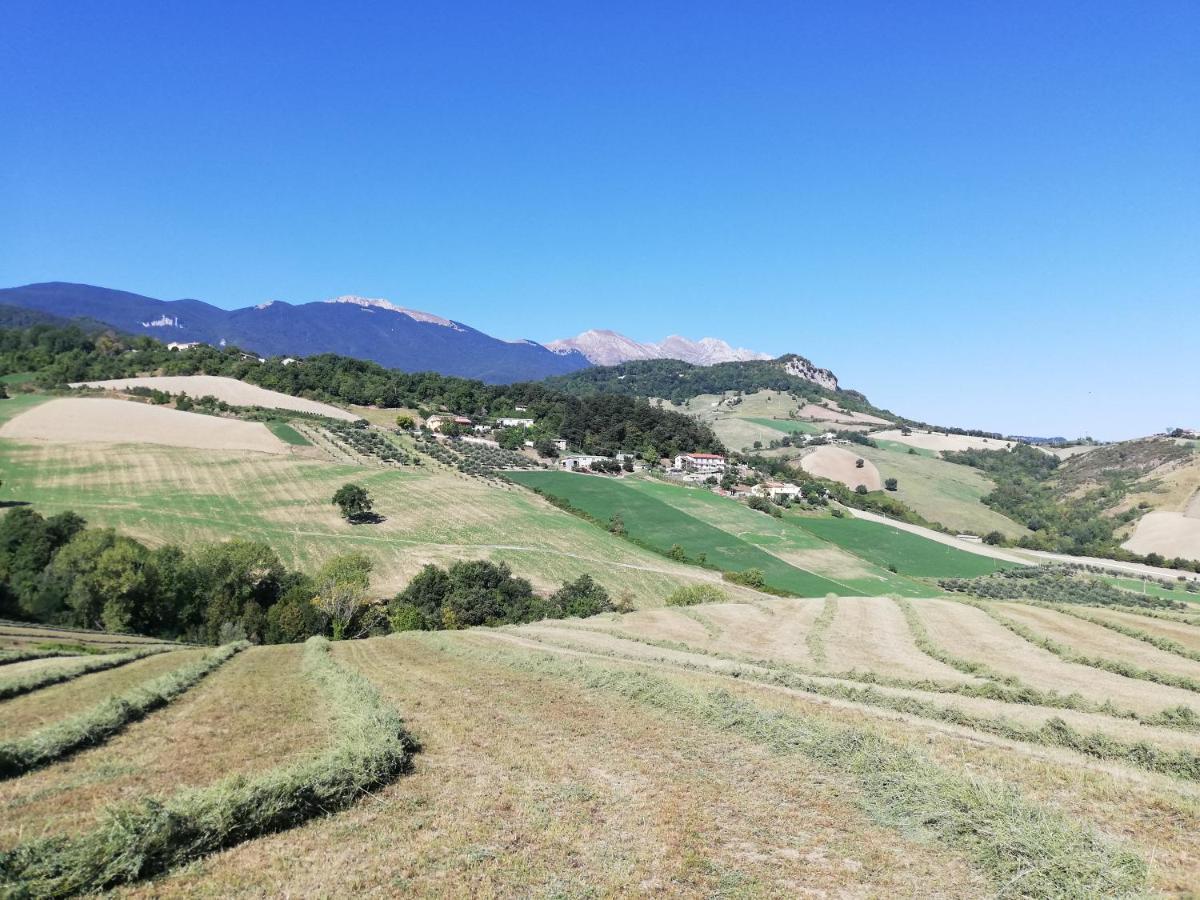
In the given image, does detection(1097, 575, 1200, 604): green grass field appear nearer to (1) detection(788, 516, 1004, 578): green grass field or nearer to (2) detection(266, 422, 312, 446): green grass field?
(1) detection(788, 516, 1004, 578): green grass field

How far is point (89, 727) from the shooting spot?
1592 centimetres

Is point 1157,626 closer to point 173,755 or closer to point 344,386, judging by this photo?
point 173,755

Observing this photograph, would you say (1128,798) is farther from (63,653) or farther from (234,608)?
(234,608)

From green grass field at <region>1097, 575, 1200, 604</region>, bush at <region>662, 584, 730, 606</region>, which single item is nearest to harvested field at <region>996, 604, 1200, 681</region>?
bush at <region>662, 584, 730, 606</region>

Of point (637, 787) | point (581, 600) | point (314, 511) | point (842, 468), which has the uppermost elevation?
point (842, 468)

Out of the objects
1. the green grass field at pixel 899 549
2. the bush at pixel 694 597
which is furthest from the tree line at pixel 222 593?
the green grass field at pixel 899 549

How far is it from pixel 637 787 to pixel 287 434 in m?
129

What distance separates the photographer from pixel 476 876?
31.4ft

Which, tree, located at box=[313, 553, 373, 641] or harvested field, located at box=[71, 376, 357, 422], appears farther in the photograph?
harvested field, located at box=[71, 376, 357, 422]

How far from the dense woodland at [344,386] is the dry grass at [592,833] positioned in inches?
5946

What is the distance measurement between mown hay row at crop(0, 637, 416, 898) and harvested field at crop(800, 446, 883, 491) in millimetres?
171821

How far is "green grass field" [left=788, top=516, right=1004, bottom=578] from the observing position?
102 m

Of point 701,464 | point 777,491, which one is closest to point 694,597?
point 777,491

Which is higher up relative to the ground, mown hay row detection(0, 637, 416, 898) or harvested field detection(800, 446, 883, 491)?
harvested field detection(800, 446, 883, 491)
